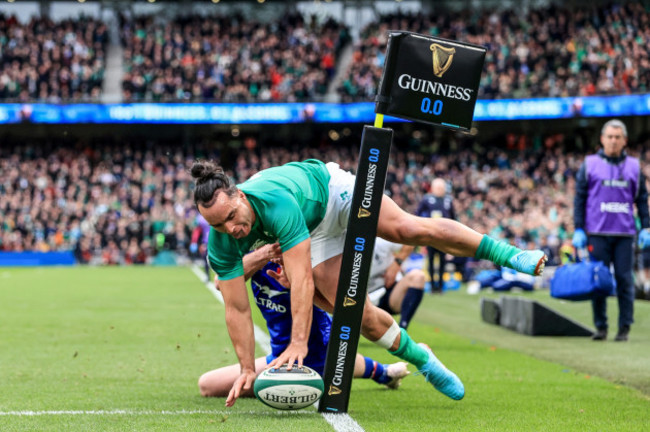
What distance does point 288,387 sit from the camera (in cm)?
485

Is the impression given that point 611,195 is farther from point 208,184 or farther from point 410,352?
point 208,184

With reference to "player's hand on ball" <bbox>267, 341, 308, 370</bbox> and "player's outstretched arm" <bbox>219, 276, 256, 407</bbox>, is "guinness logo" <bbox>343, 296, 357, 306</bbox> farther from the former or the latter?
"player's outstretched arm" <bbox>219, 276, 256, 407</bbox>

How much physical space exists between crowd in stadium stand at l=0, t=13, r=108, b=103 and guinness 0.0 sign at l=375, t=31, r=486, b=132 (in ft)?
113

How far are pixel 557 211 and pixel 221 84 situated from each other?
1557 cm

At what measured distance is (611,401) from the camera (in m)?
5.93

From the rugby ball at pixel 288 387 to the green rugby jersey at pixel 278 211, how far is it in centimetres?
69

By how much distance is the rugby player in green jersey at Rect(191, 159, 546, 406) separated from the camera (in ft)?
16.0

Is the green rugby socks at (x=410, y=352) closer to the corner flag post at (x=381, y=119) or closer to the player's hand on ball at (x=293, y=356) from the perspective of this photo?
the corner flag post at (x=381, y=119)

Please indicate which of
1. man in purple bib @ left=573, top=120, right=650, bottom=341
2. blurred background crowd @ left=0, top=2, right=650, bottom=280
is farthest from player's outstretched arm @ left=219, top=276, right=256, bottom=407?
blurred background crowd @ left=0, top=2, right=650, bottom=280

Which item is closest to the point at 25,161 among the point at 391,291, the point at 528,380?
the point at 391,291

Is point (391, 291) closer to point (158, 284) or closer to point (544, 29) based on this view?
point (158, 284)

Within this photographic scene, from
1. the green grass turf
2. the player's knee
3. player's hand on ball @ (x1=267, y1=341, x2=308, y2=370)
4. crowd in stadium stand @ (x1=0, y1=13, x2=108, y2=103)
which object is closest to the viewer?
player's hand on ball @ (x1=267, y1=341, x2=308, y2=370)

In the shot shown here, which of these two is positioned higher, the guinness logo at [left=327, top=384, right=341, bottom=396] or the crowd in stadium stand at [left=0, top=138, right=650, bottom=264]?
the guinness logo at [left=327, top=384, right=341, bottom=396]

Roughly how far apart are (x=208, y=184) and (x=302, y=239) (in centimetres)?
61
